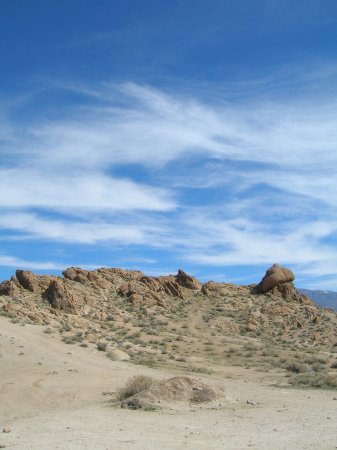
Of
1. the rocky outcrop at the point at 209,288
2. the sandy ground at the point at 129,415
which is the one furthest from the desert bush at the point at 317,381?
the rocky outcrop at the point at 209,288

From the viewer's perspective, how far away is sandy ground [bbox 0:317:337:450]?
10016 millimetres

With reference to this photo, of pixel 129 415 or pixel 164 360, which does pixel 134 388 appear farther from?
pixel 164 360

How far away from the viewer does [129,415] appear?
13125 millimetres

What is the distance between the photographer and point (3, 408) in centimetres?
1537

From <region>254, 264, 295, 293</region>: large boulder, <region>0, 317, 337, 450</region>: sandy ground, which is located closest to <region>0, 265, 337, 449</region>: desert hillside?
<region>0, 317, 337, 450</region>: sandy ground

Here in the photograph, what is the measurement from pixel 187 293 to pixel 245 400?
164ft

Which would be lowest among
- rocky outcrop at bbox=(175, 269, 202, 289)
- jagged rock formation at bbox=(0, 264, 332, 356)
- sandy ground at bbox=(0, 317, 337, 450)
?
sandy ground at bbox=(0, 317, 337, 450)

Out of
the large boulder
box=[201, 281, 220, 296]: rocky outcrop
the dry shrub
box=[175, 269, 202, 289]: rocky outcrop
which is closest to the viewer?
the dry shrub

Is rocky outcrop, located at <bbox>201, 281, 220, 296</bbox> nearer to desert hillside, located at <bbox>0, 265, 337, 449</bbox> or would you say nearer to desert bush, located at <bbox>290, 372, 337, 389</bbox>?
desert hillside, located at <bbox>0, 265, 337, 449</bbox>

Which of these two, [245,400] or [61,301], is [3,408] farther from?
[61,301]

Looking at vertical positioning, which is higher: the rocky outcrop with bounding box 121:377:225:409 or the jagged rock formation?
the jagged rock formation

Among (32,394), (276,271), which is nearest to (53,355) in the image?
(32,394)

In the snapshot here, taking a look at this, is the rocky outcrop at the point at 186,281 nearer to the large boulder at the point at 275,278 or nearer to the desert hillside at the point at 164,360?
the desert hillside at the point at 164,360

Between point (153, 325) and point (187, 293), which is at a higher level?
point (187, 293)
